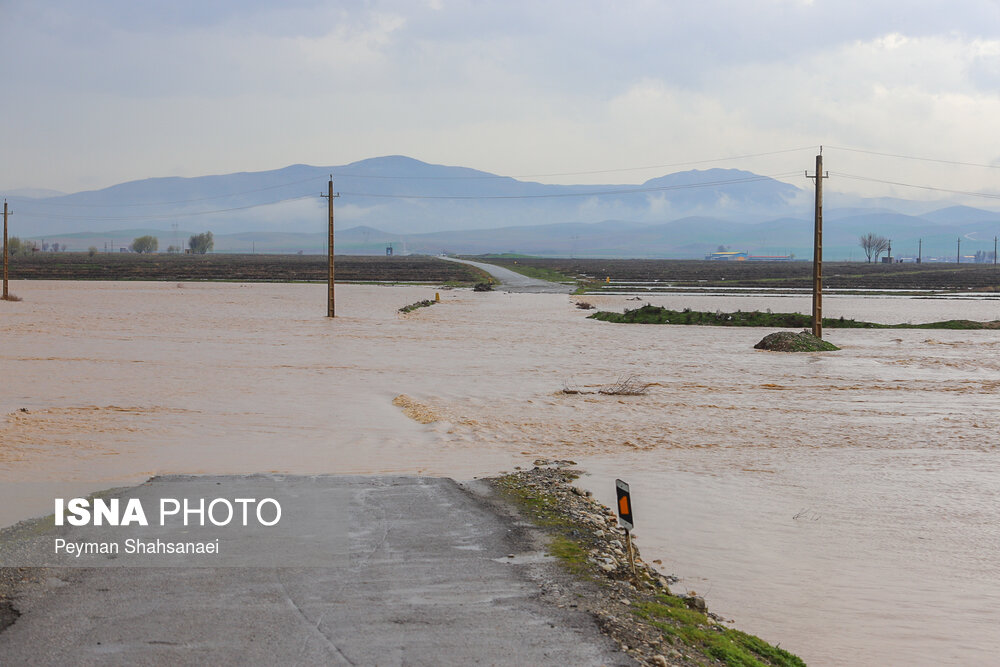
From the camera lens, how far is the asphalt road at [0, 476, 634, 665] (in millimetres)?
6035

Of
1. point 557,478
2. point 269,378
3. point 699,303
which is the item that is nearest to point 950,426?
point 557,478

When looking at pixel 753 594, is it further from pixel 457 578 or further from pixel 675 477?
pixel 675 477

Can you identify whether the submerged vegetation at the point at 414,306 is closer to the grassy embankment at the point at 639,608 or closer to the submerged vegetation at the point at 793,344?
the submerged vegetation at the point at 793,344

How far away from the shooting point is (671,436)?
15.7 meters

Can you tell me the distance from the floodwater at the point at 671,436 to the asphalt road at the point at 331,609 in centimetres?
187

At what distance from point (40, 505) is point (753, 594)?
735 centimetres

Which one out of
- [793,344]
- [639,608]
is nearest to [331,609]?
[639,608]

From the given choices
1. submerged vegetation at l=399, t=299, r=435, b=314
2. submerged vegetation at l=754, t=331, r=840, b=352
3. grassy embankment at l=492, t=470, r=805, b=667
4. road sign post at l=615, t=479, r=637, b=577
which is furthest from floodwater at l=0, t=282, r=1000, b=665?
submerged vegetation at l=399, t=299, r=435, b=314

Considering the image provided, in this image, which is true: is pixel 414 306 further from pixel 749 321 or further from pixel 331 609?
pixel 331 609

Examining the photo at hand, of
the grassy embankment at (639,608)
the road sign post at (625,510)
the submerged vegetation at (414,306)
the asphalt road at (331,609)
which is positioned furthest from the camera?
the submerged vegetation at (414,306)

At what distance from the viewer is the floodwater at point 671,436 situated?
28.3 feet

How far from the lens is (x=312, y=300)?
58.2 meters

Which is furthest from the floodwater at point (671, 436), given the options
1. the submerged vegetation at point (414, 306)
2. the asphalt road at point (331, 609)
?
the submerged vegetation at point (414, 306)

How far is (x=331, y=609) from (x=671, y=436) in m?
9.79
